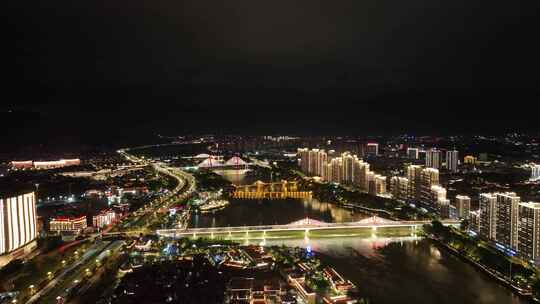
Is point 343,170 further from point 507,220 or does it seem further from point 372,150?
point 372,150

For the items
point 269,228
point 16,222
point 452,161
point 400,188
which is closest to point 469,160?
point 452,161

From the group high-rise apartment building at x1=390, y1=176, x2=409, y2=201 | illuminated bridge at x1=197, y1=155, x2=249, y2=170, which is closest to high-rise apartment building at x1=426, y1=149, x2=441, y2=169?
high-rise apartment building at x1=390, y1=176, x2=409, y2=201

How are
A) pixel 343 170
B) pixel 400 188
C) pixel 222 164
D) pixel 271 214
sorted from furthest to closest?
pixel 222 164, pixel 343 170, pixel 400 188, pixel 271 214

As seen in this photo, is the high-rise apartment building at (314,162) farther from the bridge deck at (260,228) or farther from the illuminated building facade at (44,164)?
the illuminated building facade at (44,164)

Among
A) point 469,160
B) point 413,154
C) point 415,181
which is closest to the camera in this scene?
point 415,181

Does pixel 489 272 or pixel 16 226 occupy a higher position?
pixel 16 226

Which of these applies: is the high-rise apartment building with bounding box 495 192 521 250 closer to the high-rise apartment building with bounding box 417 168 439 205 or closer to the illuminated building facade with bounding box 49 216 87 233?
the high-rise apartment building with bounding box 417 168 439 205
